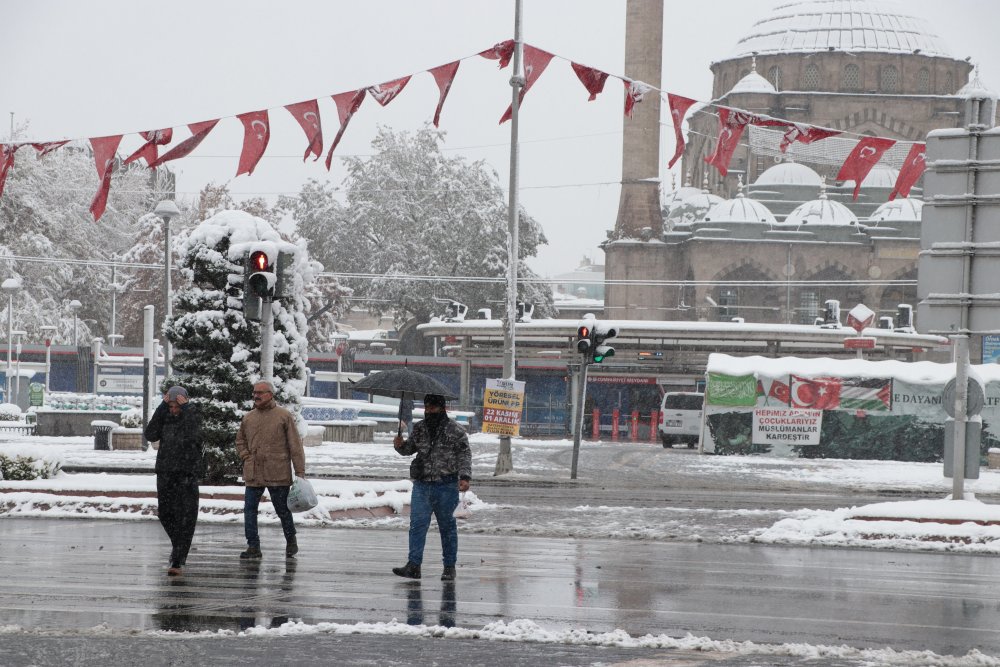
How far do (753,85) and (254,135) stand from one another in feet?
226

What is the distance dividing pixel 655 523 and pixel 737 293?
2438 inches

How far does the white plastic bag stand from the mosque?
58.1 m

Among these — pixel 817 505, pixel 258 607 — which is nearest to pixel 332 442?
pixel 817 505

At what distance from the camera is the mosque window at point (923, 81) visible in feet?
294

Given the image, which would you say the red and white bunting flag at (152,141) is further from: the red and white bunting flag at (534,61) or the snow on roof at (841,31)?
the snow on roof at (841,31)

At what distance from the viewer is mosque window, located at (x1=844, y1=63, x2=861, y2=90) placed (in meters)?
89.4

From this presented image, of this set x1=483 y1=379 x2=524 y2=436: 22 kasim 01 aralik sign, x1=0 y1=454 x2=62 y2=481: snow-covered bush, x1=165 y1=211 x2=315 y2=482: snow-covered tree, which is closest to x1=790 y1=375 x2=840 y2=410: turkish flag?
x1=483 y1=379 x2=524 y2=436: 22 kasim 01 aralik sign

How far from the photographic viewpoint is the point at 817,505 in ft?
70.3

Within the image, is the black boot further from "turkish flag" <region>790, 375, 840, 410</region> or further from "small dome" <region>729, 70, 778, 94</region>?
"small dome" <region>729, 70, 778, 94</region>

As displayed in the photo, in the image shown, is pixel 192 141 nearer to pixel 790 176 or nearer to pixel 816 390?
pixel 816 390

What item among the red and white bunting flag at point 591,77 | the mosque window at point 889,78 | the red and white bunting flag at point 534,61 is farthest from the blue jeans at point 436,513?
the mosque window at point 889,78

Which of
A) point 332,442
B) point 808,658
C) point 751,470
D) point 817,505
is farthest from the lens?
point 332,442

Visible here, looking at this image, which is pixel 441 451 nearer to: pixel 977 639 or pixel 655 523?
pixel 977 639

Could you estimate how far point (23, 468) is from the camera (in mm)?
18531
